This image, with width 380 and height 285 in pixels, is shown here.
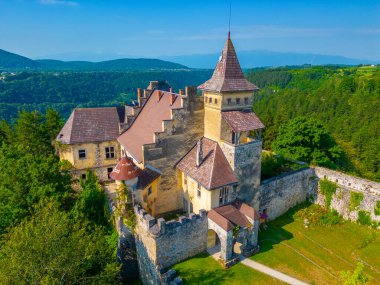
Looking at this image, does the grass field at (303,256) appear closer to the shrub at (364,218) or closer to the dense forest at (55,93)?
the shrub at (364,218)

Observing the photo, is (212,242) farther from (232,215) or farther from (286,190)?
→ (286,190)

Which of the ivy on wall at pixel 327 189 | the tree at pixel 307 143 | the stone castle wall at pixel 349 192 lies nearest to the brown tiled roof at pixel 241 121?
the ivy on wall at pixel 327 189

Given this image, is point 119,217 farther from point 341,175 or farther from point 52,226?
point 341,175

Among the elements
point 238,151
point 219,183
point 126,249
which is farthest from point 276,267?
point 126,249

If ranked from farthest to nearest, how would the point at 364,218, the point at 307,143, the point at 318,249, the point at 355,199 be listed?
the point at 307,143 < the point at 355,199 < the point at 364,218 < the point at 318,249

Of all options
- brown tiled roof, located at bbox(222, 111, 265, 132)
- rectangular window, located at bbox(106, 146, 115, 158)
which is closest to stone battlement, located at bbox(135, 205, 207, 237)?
brown tiled roof, located at bbox(222, 111, 265, 132)

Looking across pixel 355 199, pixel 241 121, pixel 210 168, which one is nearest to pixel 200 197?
pixel 210 168
